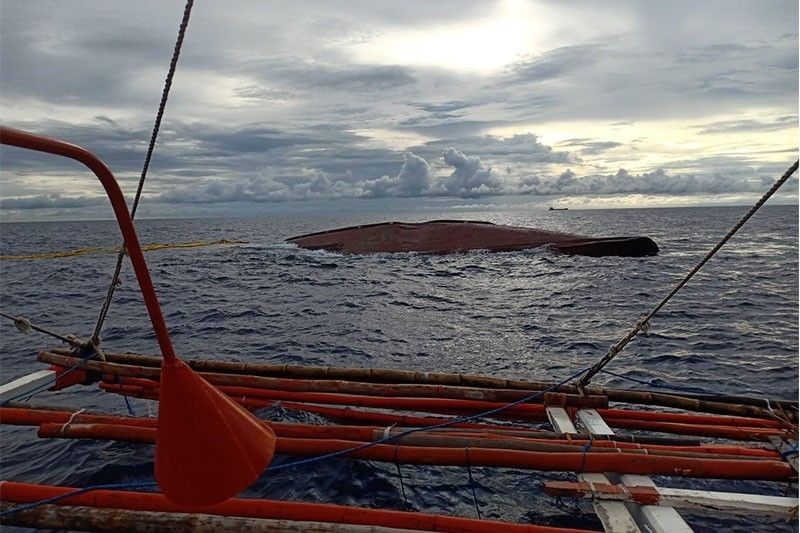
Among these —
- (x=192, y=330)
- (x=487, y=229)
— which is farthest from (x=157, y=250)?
(x=192, y=330)

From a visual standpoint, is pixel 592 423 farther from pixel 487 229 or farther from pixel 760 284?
pixel 487 229

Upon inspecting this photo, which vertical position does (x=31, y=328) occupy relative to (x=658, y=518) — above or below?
above

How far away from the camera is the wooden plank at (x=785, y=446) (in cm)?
503

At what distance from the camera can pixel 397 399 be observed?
22.6ft

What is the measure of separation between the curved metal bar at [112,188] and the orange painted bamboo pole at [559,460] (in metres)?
2.91

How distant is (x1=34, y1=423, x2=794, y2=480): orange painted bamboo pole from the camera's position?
481 centimetres

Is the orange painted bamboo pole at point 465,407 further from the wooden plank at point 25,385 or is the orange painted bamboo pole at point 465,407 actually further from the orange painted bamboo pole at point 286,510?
the orange painted bamboo pole at point 286,510

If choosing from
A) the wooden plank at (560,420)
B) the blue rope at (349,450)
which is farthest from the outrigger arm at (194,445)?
the wooden plank at (560,420)

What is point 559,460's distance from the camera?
493 centimetres

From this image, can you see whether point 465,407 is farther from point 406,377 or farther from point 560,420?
point 560,420

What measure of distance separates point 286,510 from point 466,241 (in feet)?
127

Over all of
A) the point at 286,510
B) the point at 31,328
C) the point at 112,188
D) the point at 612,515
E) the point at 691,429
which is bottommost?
the point at 691,429

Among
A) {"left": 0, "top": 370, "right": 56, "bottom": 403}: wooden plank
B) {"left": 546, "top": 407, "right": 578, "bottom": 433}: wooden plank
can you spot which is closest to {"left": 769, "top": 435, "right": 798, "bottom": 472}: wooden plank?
{"left": 546, "top": 407, "right": 578, "bottom": 433}: wooden plank

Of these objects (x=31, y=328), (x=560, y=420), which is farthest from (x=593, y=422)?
(x=31, y=328)
